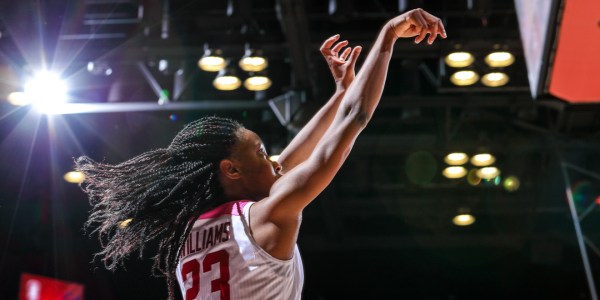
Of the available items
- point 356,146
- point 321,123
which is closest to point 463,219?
point 356,146

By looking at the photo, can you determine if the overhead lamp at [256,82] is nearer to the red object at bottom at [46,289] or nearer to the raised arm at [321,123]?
the red object at bottom at [46,289]

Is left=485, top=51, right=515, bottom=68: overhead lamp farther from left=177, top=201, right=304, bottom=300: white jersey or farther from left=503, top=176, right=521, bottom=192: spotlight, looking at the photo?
left=177, top=201, right=304, bottom=300: white jersey

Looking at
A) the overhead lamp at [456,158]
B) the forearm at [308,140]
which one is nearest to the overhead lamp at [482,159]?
the overhead lamp at [456,158]

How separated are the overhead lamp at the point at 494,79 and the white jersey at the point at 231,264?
18.0 feet

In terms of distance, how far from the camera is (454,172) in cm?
985

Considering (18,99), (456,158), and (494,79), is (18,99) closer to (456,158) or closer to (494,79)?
(494,79)

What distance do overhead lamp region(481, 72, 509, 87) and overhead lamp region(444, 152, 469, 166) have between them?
163cm

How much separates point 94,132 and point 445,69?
3959 mm

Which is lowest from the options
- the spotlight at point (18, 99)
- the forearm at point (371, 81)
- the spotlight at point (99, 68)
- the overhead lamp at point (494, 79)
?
the forearm at point (371, 81)

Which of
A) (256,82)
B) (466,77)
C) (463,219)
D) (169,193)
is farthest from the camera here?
(463,219)

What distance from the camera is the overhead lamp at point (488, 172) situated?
32.1 ft

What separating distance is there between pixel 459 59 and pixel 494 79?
1.41 ft

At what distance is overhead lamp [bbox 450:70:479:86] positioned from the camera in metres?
7.68

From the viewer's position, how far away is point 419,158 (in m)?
9.75
